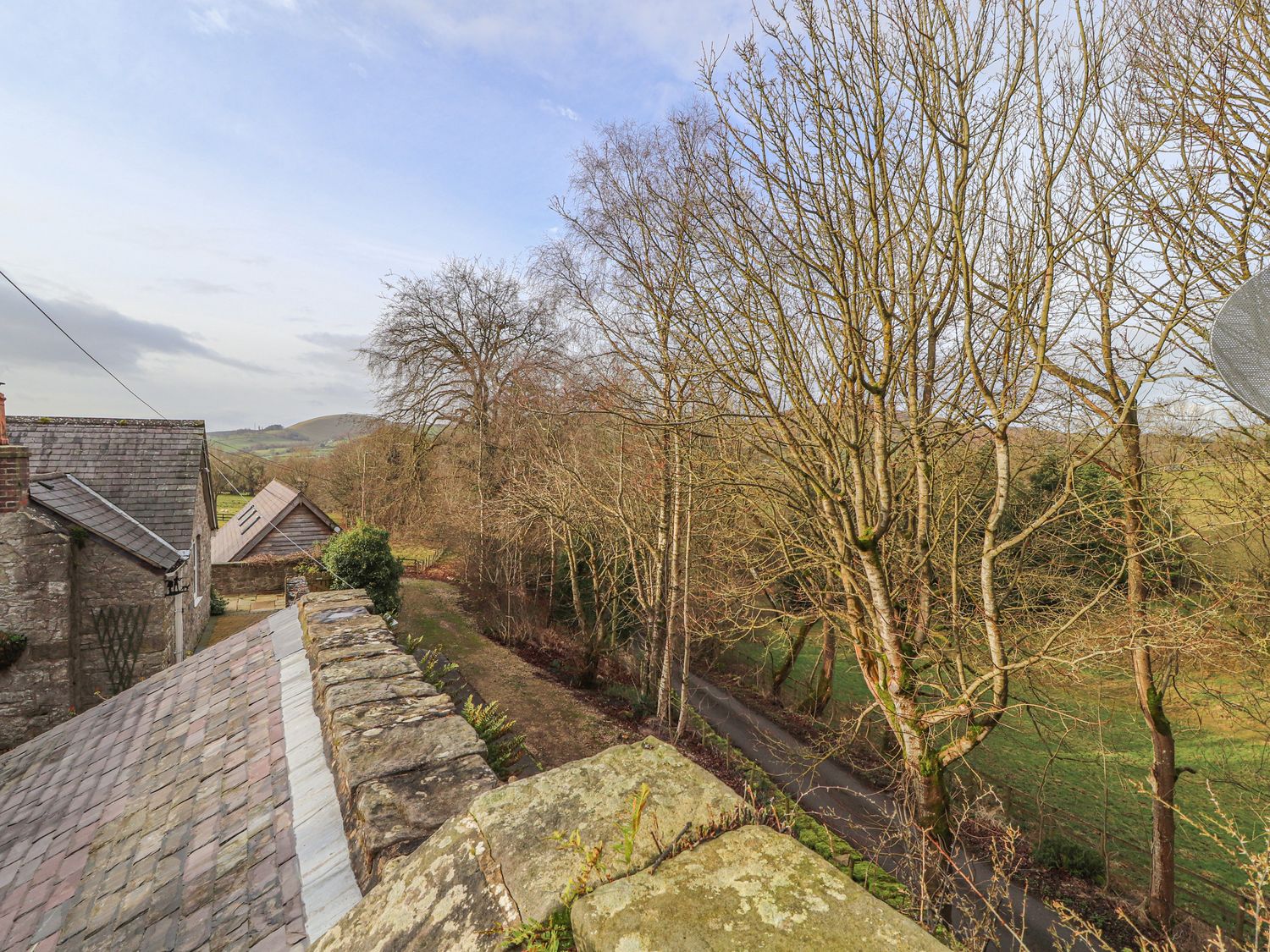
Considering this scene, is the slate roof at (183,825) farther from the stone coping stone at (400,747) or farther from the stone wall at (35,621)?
the stone wall at (35,621)

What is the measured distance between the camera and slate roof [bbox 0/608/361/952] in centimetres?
248

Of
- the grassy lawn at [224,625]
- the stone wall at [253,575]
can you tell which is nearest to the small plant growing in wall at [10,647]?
the grassy lawn at [224,625]

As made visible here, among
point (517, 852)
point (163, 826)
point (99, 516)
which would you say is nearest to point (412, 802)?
point (517, 852)

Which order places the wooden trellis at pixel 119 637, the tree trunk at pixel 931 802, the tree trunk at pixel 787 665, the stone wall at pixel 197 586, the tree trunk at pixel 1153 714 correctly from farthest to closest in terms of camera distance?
the tree trunk at pixel 787 665 → the stone wall at pixel 197 586 → the wooden trellis at pixel 119 637 → the tree trunk at pixel 1153 714 → the tree trunk at pixel 931 802

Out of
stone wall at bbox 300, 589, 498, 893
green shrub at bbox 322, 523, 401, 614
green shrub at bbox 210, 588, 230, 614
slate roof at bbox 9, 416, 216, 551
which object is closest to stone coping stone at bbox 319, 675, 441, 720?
stone wall at bbox 300, 589, 498, 893

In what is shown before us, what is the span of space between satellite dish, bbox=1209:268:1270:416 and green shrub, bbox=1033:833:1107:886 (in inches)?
435

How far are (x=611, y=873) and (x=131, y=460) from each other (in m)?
17.2

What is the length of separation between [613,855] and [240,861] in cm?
255

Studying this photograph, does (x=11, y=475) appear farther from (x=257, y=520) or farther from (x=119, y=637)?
(x=257, y=520)

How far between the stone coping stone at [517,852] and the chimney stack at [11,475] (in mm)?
13071

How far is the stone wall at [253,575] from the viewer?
21.0 metres

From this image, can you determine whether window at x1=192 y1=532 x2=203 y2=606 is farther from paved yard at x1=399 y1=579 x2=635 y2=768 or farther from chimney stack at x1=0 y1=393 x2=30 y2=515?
paved yard at x1=399 y1=579 x2=635 y2=768

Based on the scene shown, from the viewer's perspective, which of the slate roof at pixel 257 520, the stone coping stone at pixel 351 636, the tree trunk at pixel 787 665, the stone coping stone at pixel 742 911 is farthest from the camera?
the slate roof at pixel 257 520

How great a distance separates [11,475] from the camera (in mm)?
9719
